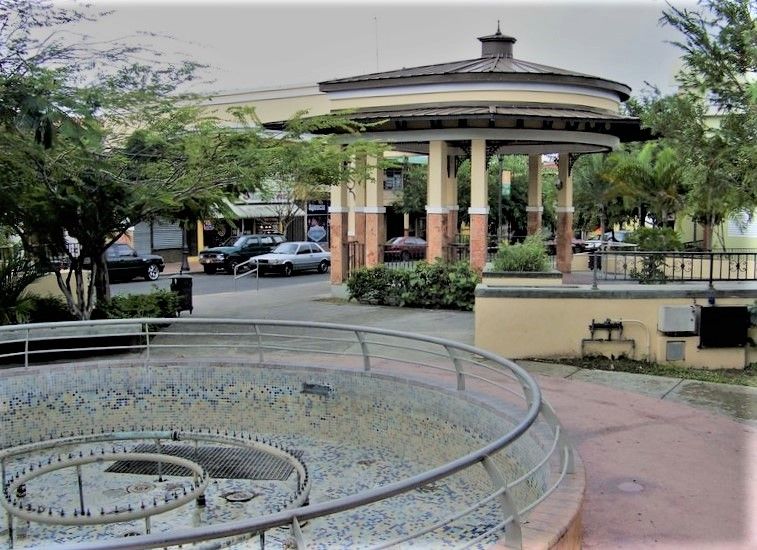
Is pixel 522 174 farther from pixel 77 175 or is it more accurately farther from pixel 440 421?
pixel 440 421

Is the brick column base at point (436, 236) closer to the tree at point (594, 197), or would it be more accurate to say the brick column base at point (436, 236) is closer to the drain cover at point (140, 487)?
the drain cover at point (140, 487)

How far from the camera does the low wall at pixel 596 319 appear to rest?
39.9 ft

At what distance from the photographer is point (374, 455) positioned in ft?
29.1

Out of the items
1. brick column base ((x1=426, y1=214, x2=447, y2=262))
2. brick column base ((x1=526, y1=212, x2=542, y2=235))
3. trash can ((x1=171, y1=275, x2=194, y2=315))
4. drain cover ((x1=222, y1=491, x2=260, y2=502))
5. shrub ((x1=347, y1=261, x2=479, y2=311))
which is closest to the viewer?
drain cover ((x1=222, y1=491, x2=260, y2=502))

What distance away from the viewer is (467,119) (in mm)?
19047

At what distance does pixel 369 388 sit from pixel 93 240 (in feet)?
24.1

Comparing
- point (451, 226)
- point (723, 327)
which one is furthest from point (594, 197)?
point (723, 327)

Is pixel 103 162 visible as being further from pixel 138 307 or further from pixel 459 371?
pixel 459 371

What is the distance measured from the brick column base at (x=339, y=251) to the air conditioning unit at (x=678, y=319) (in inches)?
419

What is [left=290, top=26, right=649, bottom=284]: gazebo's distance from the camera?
64.1ft

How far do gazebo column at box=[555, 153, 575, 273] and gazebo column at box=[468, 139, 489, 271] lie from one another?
482cm

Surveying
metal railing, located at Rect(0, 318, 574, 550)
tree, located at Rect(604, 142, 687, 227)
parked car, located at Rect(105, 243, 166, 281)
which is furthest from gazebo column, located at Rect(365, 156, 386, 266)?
parked car, located at Rect(105, 243, 166, 281)

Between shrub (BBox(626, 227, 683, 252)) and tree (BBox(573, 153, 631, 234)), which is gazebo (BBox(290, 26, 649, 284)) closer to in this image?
shrub (BBox(626, 227, 683, 252))

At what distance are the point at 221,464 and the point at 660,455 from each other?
4562mm
